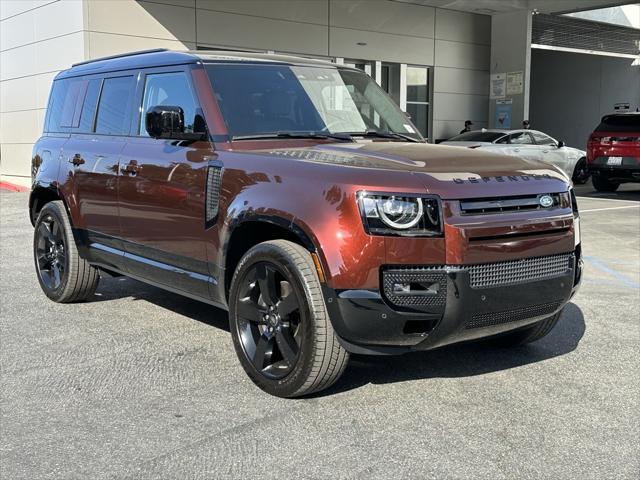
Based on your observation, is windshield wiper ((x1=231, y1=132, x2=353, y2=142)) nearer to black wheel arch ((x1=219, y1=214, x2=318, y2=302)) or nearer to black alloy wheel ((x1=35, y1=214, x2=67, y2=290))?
black wheel arch ((x1=219, y1=214, x2=318, y2=302))

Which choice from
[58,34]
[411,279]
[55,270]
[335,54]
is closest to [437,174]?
[411,279]

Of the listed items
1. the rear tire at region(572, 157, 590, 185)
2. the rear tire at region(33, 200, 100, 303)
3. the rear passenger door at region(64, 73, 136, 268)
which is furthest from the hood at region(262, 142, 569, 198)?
the rear tire at region(572, 157, 590, 185)

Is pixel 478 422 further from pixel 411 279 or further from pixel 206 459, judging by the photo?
pixel 206 459

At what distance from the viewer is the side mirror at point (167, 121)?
178 inches

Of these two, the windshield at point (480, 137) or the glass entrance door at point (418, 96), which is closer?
the windshield at point (480, 137)

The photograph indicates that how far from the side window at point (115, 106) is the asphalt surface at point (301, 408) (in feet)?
4.99

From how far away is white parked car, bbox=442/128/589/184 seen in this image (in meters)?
16.9

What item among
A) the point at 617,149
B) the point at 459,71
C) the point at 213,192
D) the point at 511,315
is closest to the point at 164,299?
the point at 213,192

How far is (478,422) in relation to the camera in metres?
3.71

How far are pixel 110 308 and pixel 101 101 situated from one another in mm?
1735

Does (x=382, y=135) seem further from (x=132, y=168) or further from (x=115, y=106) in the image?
(x=115, y=106)

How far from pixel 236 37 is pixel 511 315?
15513 mm

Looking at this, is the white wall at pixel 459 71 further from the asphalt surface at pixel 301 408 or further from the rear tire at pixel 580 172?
the asphalt surface at pixel 301 408

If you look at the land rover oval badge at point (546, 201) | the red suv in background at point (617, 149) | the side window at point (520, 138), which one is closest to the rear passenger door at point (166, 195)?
the land rover oval badge at point (546, 201)
